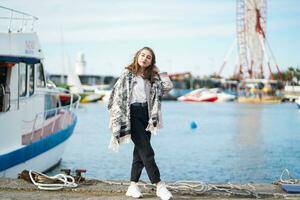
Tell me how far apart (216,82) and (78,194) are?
15046cm

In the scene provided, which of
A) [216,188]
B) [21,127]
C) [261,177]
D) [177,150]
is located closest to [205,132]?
[177,150]

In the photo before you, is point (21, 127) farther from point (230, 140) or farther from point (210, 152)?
point (230, 140)

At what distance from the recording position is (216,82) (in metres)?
156

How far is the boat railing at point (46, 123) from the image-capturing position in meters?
12.6

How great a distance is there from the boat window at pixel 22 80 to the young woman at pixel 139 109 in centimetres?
681

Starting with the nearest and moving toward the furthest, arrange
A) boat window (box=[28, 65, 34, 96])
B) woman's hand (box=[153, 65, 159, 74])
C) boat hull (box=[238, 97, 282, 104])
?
1. woman's hand (box=[153, 65, 159, 74])
2. boat window (box=[28, 65, 34, 96])
3. boat hull (box=[238, 97, 282, 104])

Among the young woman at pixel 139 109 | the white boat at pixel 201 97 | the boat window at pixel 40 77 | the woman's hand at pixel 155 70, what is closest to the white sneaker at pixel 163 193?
the young woman at pixel 139 109

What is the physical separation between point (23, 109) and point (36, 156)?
1223 mm

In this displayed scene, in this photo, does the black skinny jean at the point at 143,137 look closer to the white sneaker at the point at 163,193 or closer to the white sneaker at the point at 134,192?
the white sneaker at the point at 163,193

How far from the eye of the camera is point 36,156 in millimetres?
12859

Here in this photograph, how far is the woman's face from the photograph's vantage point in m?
6.23

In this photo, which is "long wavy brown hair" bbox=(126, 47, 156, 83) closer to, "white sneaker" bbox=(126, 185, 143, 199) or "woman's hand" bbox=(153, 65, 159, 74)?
"woman's hand" bbox=(153, 65, 159, 74)

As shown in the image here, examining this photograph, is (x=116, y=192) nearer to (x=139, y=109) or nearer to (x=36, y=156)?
(x=139, y=109)

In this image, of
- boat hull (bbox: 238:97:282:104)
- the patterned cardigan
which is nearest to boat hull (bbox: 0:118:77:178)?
the patterned cardigan
